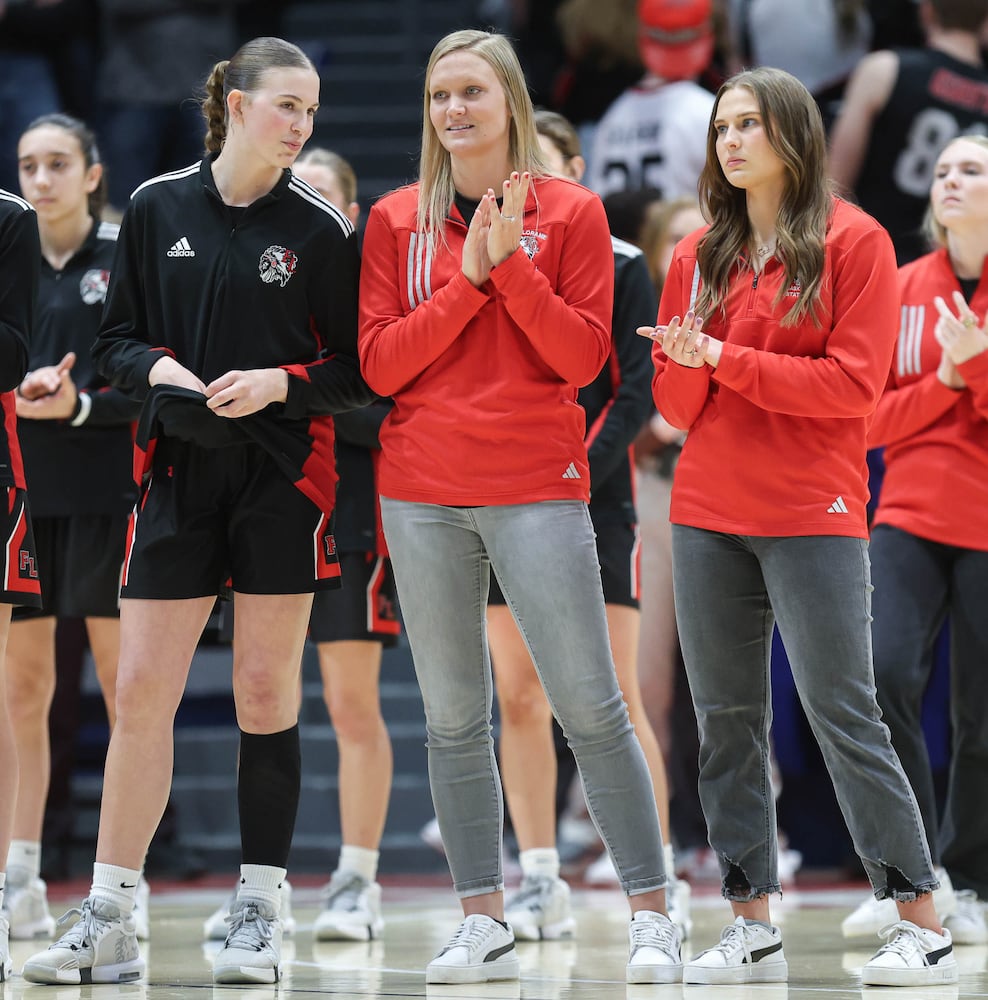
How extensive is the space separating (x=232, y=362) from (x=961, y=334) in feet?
6.30

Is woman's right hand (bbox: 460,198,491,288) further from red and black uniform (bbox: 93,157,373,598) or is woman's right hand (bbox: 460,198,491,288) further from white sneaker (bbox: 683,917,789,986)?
white sneaker (bbox: 683,917,789,986)

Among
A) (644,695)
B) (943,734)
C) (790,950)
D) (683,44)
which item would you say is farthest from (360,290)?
(683,44)

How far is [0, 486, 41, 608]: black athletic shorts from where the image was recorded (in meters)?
4.03

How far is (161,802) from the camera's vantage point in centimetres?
397

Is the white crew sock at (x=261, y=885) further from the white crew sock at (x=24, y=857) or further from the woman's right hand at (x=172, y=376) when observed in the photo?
the white crew sock at (x=24, y=857)

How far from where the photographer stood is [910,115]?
7.44m

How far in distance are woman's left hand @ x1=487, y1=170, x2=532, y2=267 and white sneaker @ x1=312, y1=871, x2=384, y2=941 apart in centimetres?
203

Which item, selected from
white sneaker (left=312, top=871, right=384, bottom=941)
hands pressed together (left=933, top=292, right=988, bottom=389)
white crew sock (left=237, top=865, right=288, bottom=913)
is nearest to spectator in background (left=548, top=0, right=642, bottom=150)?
hands pressed together (left=933, top=292, right=988, bottom=389)

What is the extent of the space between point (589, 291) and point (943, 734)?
321 centimetres

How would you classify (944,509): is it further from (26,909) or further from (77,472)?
(26,909)

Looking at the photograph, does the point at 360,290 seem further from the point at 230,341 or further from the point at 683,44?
the point at 683,44

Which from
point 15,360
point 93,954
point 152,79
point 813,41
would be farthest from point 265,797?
point 152,79

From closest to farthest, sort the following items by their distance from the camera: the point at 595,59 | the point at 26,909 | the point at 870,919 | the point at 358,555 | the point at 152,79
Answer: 1. the point at 870,919
2. the point at 26,909
3. the point at 358,555
4. the point at 595,59
5. the point at 152,79

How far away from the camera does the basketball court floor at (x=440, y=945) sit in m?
3.69
